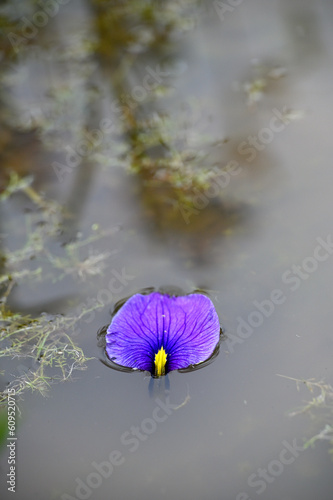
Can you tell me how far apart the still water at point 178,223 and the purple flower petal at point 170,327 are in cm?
6

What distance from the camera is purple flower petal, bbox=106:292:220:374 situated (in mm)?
1395

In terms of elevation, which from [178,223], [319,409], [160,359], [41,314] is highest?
[178,223]

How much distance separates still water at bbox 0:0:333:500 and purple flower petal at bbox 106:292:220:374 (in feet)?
0.20

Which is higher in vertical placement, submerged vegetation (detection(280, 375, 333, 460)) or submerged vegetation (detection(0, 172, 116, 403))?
submerged vegetation (detection(0, 172, 116, 403))

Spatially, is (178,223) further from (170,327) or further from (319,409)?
(319,409)

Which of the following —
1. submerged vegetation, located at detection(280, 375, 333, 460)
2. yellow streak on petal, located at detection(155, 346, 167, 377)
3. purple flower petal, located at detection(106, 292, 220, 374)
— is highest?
purple flower petal, located at detection(106, 292, 220, 374)

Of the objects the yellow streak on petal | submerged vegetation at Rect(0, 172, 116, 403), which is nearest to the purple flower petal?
the yellow streak on petal

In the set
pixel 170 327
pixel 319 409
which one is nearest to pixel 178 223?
pixel 170 327

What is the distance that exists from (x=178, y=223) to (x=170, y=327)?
1.51ft

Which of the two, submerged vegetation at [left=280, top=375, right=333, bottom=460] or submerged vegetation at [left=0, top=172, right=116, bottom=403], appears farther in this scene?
submerged vegetation at [left=0, top=172, right=116, bottom=403]

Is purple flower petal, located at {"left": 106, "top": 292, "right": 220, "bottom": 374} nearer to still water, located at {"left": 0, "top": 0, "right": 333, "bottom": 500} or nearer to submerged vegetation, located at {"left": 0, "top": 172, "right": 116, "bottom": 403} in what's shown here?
still water, located at {"left": 0, "top": 0, "right": 333, "bottom": 500}

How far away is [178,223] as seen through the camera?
175 cm

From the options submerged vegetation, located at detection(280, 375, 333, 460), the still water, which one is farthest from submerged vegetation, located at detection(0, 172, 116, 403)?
submerged vegetation, located at detection(280, 375, 333, 460)

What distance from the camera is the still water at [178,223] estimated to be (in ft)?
4.33
